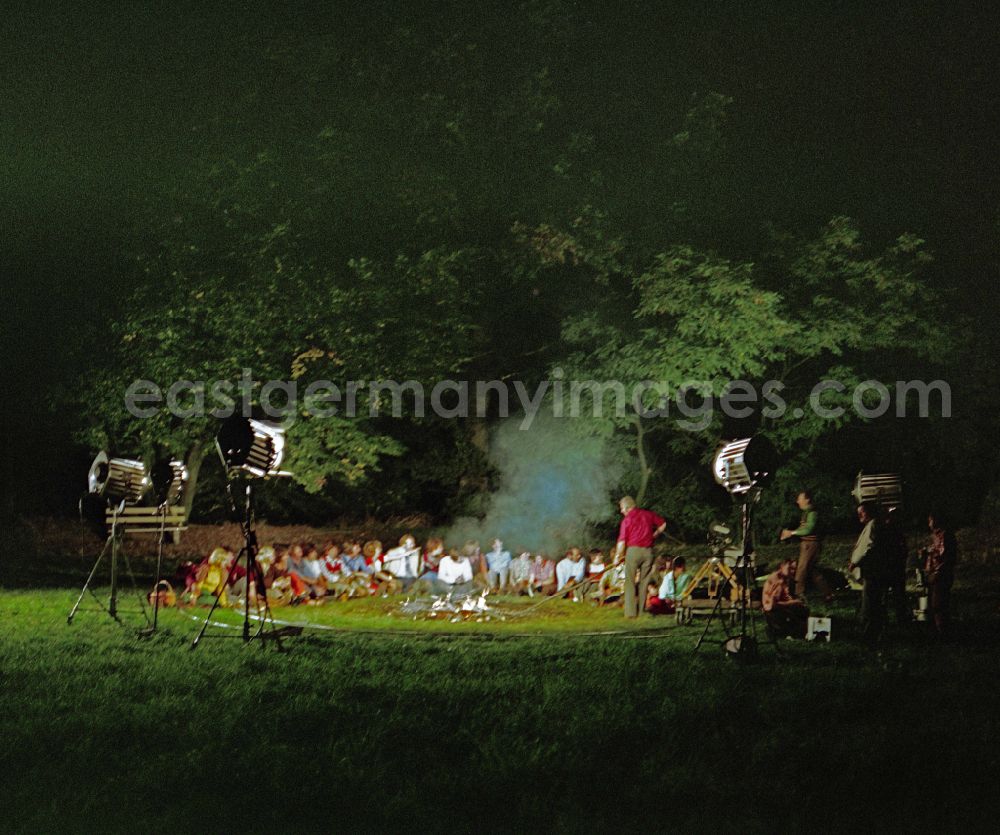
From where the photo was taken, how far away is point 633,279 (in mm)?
14062

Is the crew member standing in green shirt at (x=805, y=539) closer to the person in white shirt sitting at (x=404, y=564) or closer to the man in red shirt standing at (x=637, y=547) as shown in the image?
the man in red shirt standing at (x=637, y=547)

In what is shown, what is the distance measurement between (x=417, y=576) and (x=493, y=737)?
20.4ft

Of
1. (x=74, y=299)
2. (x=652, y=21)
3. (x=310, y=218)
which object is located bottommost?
(x=74, y=299)

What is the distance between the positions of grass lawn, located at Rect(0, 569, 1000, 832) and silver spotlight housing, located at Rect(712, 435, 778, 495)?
1.25m

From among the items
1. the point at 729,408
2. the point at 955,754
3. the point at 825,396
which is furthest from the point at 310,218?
the point at 955,754

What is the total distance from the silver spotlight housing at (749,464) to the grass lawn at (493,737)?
1247 mm

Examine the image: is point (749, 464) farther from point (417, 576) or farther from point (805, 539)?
point (417, 576)

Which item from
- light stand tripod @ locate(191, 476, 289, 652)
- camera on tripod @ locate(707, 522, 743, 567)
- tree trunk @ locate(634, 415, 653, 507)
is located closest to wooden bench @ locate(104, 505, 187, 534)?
light stand tripod @ locate(191, 476, 289, 652)

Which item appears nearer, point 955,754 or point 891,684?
point 955,754

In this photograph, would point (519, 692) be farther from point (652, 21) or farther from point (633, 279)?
point (652, 21)

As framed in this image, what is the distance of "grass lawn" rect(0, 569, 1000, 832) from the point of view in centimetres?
453

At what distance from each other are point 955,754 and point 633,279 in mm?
9646

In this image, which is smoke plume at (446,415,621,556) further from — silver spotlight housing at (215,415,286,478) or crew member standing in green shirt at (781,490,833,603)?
silver spotlight housing at (215,415,286,478)

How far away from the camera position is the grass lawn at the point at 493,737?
4.53 metres
